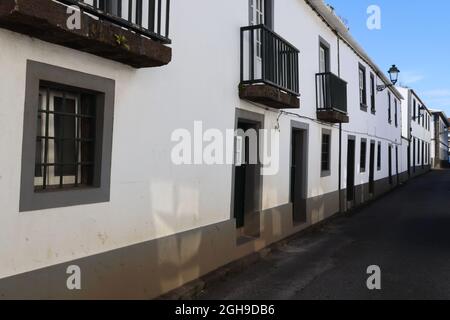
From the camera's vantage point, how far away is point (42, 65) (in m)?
3.72

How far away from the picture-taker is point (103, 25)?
3.93 metres

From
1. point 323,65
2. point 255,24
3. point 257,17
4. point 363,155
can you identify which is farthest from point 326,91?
point 363,155

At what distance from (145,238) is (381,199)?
1450 centimetres

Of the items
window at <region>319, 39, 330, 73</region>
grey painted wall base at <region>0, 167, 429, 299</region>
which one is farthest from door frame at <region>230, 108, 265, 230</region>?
window at <region>319, 39, 330, 73</region>

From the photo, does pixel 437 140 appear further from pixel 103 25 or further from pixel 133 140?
pixel 103 25

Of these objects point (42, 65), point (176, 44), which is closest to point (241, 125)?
point (176, 44)

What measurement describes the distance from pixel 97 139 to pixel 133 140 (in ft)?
1.59

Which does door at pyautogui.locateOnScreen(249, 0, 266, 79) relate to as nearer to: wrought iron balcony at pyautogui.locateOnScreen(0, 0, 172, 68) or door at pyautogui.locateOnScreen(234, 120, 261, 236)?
door at pyautogui.locateOnScreen(234, 120, 261, 236)

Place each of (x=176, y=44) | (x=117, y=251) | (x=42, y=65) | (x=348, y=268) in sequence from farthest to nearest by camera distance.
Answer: (x=348, y=268), (x=176, y=44), (x=117, y=251), (x=42, y=65)

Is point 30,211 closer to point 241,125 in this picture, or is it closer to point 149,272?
point 149,272

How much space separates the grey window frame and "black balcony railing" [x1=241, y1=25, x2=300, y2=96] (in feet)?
10.5

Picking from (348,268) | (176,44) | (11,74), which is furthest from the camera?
(348,268)

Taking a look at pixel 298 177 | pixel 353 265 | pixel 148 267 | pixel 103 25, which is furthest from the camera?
pixel 298 177

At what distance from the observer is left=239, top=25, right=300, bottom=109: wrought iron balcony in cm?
721
